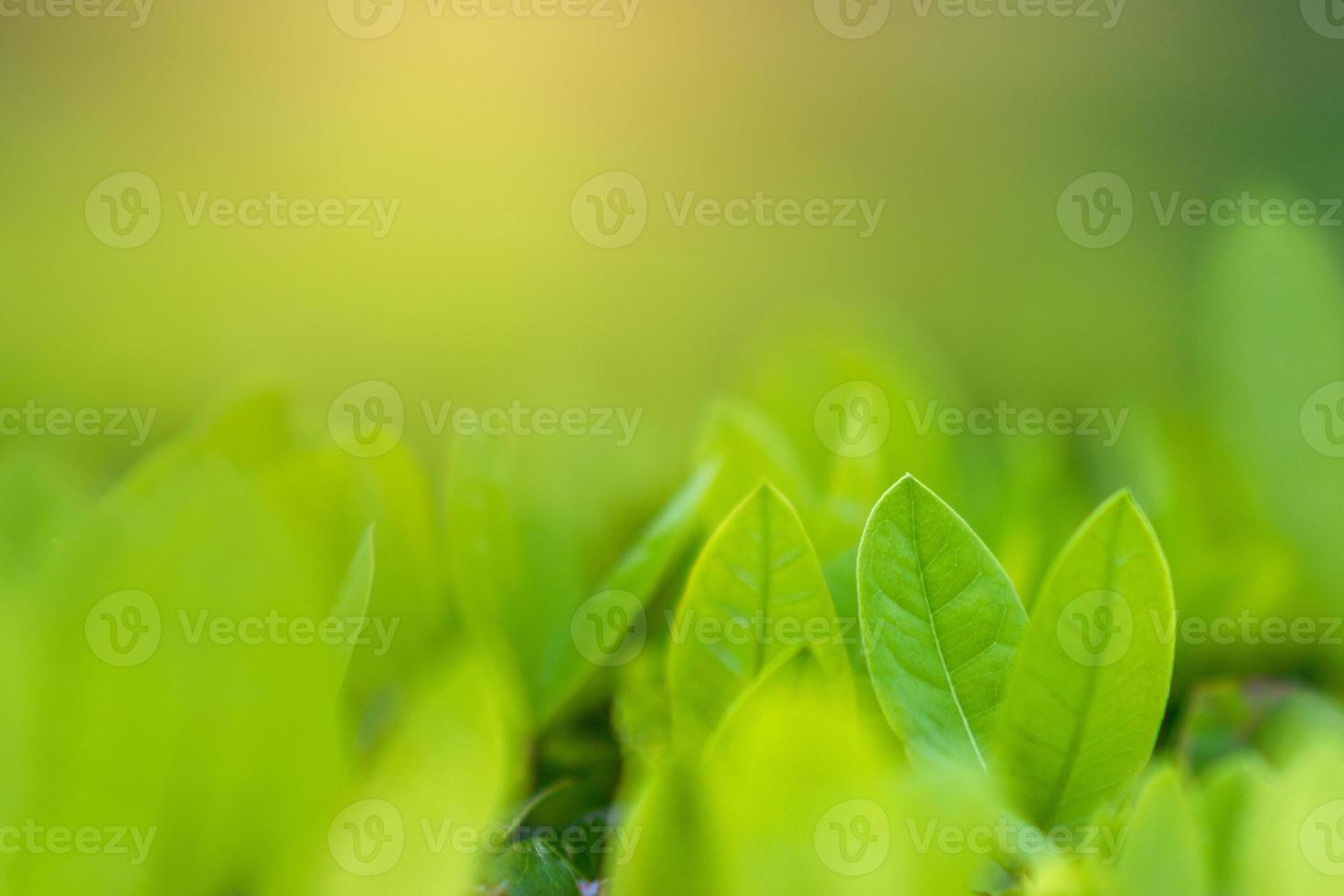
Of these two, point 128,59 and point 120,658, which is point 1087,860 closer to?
point 120,658

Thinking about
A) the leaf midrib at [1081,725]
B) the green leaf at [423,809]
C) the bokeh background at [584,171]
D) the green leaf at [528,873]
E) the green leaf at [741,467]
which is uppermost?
the bokeh background at [584,171]

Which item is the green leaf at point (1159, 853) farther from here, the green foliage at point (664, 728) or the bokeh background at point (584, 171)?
the bokeh background at point (584, 171)

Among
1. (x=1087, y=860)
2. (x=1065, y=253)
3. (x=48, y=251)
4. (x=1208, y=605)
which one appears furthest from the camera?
(x=48, y=251)

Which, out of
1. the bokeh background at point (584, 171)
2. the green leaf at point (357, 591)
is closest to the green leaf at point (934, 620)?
the green leaf at point (357, 591)

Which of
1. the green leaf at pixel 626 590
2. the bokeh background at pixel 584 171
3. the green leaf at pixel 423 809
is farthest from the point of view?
the bokeh background at pixel 584 171

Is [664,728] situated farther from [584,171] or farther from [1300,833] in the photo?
[584,171]

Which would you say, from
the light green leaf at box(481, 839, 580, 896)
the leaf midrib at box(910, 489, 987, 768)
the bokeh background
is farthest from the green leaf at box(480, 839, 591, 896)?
the bokeh background

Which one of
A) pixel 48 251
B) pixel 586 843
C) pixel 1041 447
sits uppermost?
pixel 48 251

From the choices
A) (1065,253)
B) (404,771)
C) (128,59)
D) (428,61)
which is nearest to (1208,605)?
(404,771)

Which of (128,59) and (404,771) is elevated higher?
(128,59)
